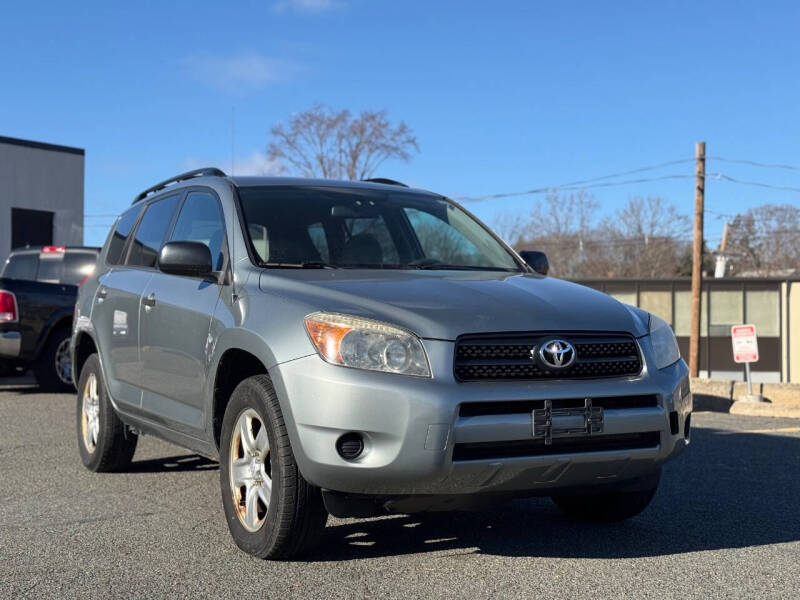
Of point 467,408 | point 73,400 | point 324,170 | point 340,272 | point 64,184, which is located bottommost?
point 73,400

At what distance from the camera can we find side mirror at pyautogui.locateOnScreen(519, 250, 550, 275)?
5.85 meters

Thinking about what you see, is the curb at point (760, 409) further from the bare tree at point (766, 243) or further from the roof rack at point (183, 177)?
the bare tree at point (766, 243)

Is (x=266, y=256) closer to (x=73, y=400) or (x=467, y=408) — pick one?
(x=467, y=408)

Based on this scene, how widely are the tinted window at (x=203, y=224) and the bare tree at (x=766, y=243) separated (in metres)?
77.6

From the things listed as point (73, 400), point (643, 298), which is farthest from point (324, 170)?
point (73, 400)

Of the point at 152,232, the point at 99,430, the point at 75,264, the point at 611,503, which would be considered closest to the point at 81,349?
the point at 99,430

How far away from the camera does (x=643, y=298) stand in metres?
47.5

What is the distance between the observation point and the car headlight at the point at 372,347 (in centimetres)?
395

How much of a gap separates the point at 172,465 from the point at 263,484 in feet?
9.52

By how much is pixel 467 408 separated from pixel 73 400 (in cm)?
873

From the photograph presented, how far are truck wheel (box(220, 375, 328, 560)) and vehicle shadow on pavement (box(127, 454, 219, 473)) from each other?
237cm

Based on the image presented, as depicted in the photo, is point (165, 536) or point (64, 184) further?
point (64, 184)

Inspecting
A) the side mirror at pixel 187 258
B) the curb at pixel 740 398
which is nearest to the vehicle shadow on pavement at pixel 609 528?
the side mirror at pixel 187 258

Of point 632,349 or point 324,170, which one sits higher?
point 324,170
